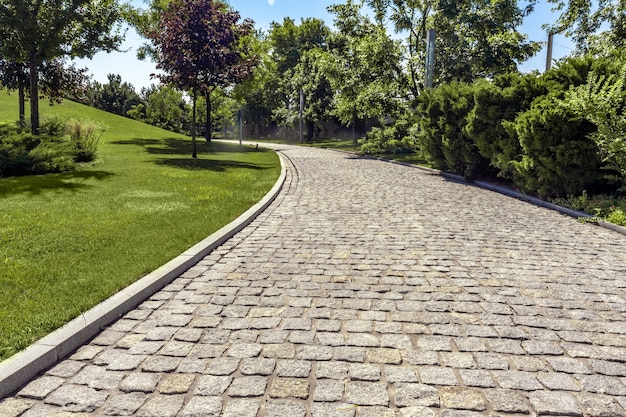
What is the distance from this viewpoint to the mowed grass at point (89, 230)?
14.3ft

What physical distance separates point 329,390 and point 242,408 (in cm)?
61

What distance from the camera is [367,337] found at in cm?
398

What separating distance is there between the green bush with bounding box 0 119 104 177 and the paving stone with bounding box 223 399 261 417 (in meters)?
13.7

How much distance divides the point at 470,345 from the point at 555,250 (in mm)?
4041

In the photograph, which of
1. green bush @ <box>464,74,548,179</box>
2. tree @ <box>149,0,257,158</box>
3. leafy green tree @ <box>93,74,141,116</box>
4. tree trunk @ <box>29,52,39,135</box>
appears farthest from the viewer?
leafy green tree @ <box>93,74,141,116</box>

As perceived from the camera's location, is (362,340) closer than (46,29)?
Yes

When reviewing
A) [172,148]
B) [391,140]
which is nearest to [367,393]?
[391,140]

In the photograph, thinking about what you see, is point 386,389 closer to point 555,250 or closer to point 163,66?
point 555,250

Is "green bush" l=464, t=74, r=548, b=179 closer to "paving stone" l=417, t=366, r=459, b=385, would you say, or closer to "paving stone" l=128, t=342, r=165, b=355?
"paving stone" l=417, t=366, r=459, b=385

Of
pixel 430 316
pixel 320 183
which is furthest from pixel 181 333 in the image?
pixel 320 183

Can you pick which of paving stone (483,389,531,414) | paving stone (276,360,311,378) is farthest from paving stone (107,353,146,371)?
paving stone (483,389,531,414)

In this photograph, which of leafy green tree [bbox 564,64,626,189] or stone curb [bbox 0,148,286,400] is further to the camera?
leafy green tree [bbox 564,64,626,189]

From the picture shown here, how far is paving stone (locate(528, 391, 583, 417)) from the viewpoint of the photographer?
295 cm

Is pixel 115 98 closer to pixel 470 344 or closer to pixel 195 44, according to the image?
pixel 195 44
